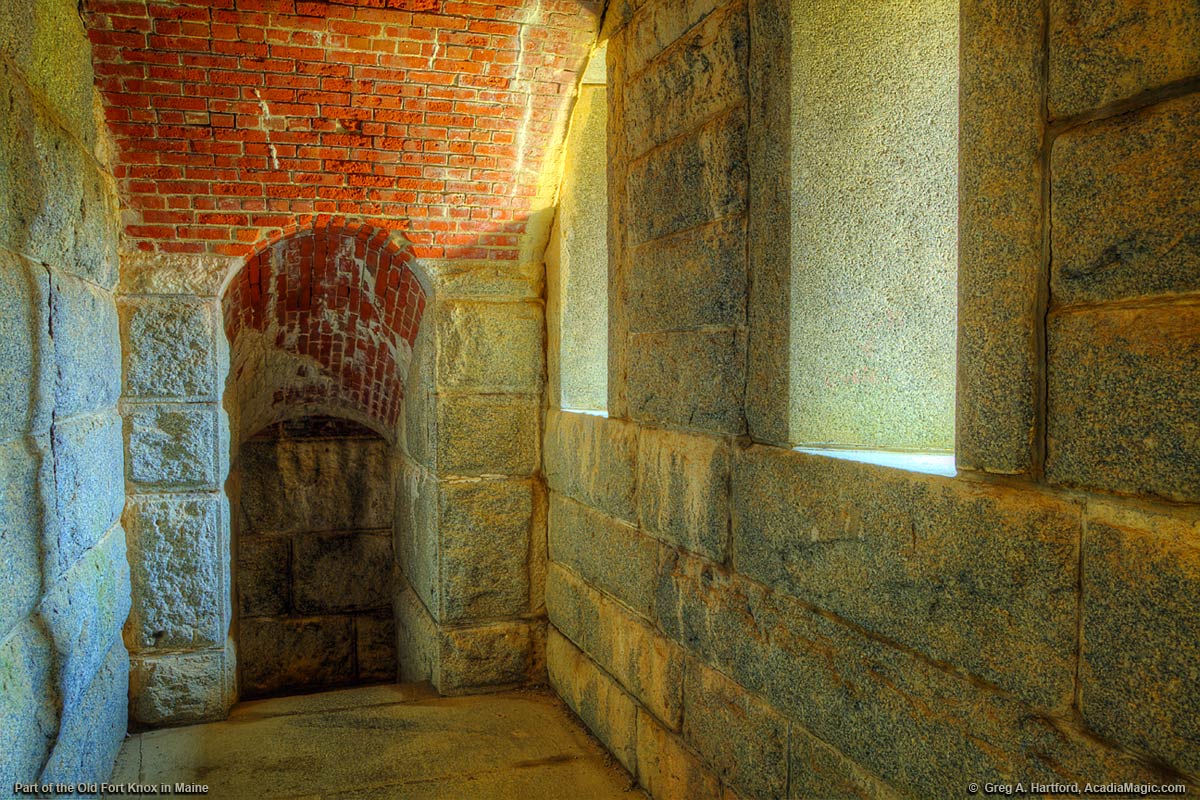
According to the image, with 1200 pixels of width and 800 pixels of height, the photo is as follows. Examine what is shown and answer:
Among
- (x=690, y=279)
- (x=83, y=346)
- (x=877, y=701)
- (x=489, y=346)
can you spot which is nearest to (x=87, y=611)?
(x=83, y=346)

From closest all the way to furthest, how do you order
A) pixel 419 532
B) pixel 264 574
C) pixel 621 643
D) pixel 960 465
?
pixel 960 465 → pixel 621 643 → pixel 419 532 → pixel 264 574

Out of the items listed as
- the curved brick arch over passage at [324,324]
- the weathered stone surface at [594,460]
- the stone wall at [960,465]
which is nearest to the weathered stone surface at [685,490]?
the stone wall at [960,465]

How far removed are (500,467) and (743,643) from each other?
211cm

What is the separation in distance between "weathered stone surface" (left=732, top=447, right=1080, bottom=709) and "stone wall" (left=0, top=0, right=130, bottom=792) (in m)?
2.05

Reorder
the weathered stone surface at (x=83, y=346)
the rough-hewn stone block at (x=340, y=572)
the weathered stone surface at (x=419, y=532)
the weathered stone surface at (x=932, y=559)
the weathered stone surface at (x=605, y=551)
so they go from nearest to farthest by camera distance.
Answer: the weathered stone surface at (x=932, y=559), the weathered stone surface at (x=83, y=346), the weathered stone surface at (x=605, y=551), the weathered stone surface at (x=419, y=532), the rough-hewn stone block at (x=340, y=572)

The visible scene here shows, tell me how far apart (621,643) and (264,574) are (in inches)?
131

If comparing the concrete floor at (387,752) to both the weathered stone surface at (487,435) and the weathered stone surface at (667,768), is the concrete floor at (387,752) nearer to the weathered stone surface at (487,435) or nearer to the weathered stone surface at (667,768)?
the weathered stone surface at (667,768)

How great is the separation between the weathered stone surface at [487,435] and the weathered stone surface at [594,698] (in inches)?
34.6

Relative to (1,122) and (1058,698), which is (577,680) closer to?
(1058,698)

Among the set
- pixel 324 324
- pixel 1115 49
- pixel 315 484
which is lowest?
pixel 315 484

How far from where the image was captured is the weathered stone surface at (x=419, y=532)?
4.50m

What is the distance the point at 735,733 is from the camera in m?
2.66

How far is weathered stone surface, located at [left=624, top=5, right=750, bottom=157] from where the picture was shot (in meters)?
2.65

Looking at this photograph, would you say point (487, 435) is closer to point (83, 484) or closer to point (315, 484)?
point (83, 484)
